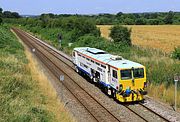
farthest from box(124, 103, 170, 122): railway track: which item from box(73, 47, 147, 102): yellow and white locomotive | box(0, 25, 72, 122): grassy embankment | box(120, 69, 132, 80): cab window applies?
box(0, 25, 72, 122): grassy embankment

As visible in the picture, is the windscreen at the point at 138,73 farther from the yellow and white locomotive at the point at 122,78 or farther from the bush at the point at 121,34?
the bush at the point at 121,34

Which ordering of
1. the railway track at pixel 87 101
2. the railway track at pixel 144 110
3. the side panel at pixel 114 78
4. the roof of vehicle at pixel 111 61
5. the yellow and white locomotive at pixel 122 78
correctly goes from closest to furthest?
1. the railway track at pixel 144 110
2. the railway track at pixel 87 101
3. the yellow and white locomotive at pixel 122 78
4. the side panel at pixel 114 78
5. the roof of vehicle at pixel 111 61

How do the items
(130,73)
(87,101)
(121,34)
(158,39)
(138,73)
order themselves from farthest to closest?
(158,39) → (121,34) → (87,101) → (138,73) → (130,73)

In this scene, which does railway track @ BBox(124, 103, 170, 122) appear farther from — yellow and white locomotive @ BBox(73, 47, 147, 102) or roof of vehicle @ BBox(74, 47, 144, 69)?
roof of vehicle @ BBox(74, 47, 144, 69)

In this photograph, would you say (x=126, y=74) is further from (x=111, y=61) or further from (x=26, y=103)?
(x=26, y=103)

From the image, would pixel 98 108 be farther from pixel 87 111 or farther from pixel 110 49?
pixel 110 49

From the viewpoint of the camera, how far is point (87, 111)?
65.0 feet

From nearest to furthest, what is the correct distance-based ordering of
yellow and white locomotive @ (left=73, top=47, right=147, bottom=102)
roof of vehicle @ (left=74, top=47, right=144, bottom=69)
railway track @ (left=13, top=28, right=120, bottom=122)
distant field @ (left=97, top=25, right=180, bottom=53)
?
railway track @ (left=13, top=28, right=120, bottom=122), yellow and white locomotive @ (left=73, top=47, right=147, bottom=102), roof of vehicle @ (left=74, top=47, right=144, bottom=69), distant field @ (left=97, top=25, right=180, bottom=53)

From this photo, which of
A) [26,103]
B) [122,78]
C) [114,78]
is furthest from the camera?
[114,78]

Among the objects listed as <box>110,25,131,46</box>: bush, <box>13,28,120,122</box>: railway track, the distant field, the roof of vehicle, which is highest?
the roof of vehicle

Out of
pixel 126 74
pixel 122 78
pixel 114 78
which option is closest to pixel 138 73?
pixel 126 74

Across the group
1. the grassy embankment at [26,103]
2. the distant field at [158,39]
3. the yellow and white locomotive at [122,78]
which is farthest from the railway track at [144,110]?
the distant field at [158,39]

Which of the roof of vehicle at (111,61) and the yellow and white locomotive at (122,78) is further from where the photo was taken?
the roof of vehicle at (111,61)

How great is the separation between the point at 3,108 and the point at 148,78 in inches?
511
